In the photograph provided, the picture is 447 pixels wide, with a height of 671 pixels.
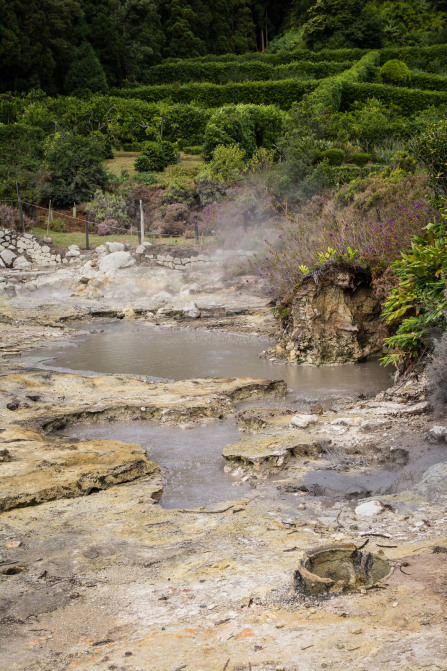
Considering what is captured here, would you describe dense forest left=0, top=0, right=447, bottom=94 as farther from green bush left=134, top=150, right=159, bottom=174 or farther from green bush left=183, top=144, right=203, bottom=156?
green bush left=134, top=150, right=159, bottom=174

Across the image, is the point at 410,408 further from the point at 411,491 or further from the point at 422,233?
the point at 422,233

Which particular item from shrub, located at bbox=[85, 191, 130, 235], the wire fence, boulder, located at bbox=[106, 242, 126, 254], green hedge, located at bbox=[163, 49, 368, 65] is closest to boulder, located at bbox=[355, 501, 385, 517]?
boulder, located at bbox=[106, 242, 126, 254]

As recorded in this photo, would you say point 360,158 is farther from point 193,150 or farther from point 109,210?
point 109,210

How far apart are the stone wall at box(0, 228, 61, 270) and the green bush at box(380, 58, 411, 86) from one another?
30317 millimetres

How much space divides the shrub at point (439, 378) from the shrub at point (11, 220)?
18032 mm

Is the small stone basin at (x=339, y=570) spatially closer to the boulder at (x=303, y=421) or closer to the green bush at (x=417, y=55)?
the boulder at (x=303, y=421)

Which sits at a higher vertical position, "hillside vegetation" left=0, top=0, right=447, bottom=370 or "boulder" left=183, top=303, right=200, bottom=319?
"hillside vegetation" left=0, top=0, right=447, bottom=370

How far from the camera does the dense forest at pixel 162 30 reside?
132ft

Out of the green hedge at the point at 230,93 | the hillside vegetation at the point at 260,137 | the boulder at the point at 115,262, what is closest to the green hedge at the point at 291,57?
the hillside vegetation at the point at 260,137

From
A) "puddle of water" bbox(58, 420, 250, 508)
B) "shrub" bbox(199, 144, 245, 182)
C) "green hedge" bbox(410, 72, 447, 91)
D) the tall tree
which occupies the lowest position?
"puddle of water" bbox(58, 420, 250, 508)

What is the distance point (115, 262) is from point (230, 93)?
2605 centimetres

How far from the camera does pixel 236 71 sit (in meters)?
48.8

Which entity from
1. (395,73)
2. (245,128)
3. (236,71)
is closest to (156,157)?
(245,128)

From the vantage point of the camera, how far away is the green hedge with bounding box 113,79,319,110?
4225 centimetres
